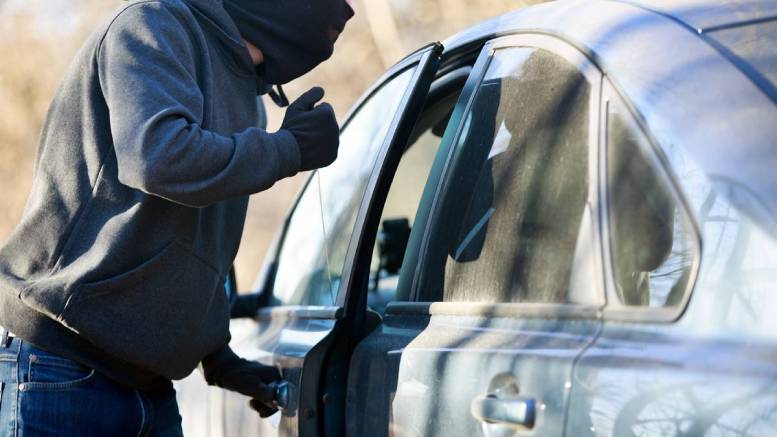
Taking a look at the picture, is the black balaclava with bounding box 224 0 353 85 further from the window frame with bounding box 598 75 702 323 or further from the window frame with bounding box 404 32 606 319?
the window frame with bounding box 598 75 702 323

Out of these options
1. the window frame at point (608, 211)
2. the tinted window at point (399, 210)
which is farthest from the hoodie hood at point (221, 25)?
the tinted window at point (399, 210)

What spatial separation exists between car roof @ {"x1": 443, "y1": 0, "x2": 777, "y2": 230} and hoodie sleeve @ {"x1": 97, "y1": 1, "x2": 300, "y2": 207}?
64 centimetres

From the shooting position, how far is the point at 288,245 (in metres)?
4.01

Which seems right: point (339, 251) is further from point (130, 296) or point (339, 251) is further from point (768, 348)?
Result: point (768, 348)

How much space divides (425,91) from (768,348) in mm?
1631

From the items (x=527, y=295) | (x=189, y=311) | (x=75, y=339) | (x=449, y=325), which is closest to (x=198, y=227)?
(x=189, y=311)

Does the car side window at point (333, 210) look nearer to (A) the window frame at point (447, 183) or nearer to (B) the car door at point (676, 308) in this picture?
(A) the window frame at point (447, 183)

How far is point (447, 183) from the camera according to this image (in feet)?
9.14

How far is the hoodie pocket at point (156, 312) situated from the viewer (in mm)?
2479

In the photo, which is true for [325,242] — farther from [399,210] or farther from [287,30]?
[399,210]

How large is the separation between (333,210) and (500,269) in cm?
114

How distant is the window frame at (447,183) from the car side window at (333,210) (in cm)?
38

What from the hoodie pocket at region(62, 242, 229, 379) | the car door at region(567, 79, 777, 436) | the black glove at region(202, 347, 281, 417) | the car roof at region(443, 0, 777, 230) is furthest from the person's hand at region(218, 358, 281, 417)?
the car door at region(567, 79, 777, 436)

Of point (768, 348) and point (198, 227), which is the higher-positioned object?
point (198, 227)
